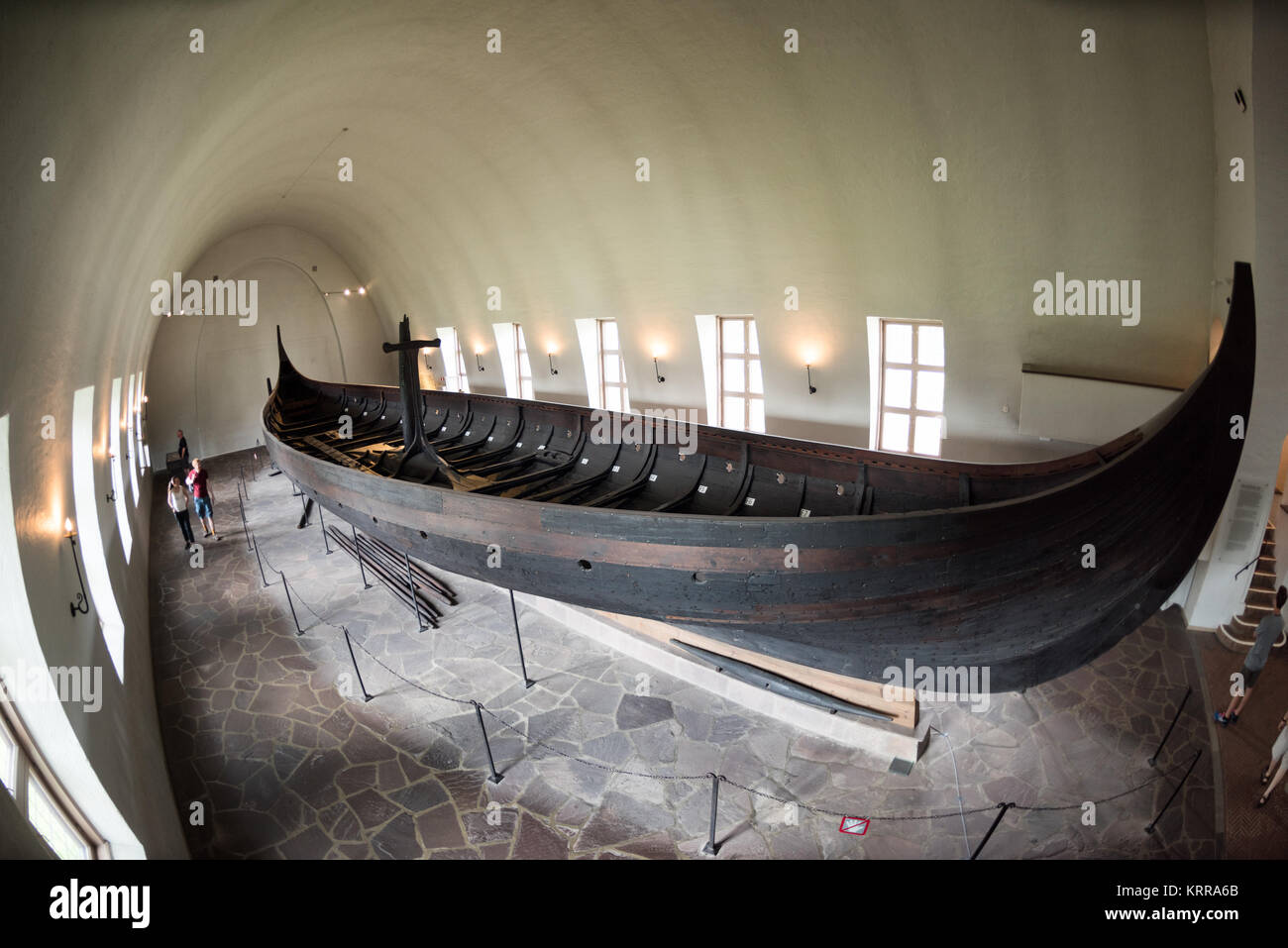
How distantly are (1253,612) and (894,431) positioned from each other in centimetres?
454

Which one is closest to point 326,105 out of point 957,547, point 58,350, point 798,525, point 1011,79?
point 58,350

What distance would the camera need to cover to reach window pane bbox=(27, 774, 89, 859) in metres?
2.79

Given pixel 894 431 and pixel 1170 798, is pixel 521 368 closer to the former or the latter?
pixel 894 431

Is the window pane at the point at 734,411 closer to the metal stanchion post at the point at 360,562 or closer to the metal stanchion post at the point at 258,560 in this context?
the metal stanchion post at the point at 360,562

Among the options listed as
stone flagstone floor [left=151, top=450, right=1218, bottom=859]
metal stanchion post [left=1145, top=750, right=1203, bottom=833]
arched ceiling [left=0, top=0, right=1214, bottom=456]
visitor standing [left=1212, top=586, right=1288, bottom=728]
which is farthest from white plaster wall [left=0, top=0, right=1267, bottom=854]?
metal stanchion post [left=1145, top=750, right=1203, bottom=833]

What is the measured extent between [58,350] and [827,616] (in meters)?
4.98

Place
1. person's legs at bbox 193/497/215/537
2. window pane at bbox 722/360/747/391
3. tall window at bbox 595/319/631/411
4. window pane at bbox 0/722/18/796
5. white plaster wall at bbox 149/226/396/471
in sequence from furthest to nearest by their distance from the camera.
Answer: white plaster wall at bbox 149/226/396/471 < tall window at bbox 595/319/631/411 < window pane at bbox 722/360/747/391 < person's legs at bbox 193/497/215/537 < window pane at bbox 0/722/18/796

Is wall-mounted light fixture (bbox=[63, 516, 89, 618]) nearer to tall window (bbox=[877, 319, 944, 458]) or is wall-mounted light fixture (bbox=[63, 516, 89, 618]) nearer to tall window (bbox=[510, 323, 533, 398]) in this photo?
tall window (bbox=[877, 319, 944, 458])

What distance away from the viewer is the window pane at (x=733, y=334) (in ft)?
37.9

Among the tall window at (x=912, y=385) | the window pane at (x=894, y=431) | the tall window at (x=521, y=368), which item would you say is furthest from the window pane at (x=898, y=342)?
the tall window at (x=521, y=368)

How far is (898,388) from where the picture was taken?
377 inches

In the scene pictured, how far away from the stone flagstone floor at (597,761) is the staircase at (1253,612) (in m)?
0.46

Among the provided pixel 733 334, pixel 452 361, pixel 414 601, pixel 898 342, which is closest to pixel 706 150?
pixel 733 334

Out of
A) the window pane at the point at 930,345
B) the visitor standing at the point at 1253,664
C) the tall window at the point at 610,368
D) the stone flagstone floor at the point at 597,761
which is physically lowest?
the stone flagstone floor at the point at 597,761
